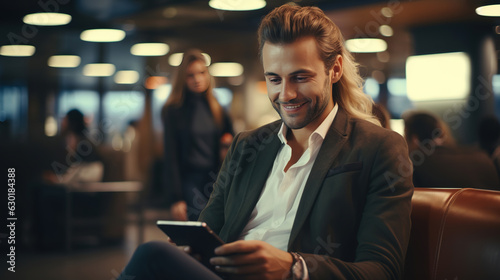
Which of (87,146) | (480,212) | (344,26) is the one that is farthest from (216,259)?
(344,26)

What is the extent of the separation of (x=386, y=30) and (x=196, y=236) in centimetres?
691

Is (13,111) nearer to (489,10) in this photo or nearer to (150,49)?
(150,49)

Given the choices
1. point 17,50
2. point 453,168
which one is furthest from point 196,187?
point 17,50

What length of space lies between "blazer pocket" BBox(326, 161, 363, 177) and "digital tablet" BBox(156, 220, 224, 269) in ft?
1.42

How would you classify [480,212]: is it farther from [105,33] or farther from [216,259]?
[105,33]

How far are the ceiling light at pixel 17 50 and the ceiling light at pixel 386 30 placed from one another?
5.24 meters

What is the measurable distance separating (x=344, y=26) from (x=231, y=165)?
6498 mm

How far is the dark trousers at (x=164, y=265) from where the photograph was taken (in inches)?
56.4

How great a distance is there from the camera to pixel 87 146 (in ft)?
20.1

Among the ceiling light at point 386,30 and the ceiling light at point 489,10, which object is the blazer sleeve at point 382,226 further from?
the ceiling light at point 386,30

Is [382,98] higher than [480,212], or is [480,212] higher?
[382,98]

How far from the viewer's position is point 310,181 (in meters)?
1.67

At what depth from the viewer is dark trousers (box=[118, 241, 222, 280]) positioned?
1432 millimetres

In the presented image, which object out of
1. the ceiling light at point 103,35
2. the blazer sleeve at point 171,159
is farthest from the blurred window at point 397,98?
the blazer sleeve at point 171,159
